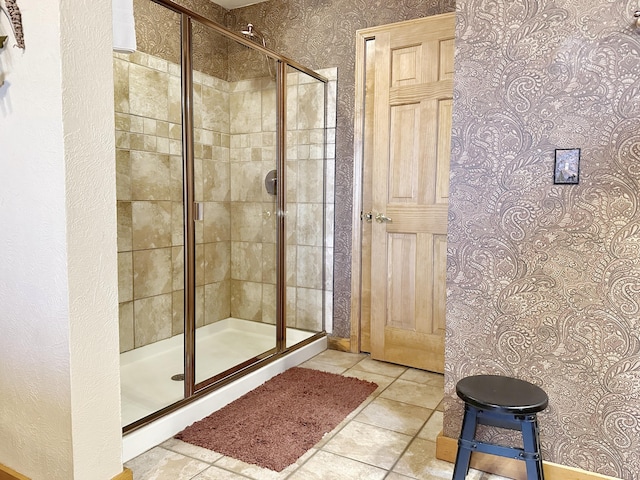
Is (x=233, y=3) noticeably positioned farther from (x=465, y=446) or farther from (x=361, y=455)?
(x=465, y=446)

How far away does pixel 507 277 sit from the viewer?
1681 millimetres

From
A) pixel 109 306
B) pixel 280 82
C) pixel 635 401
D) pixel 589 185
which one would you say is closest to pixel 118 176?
pixel 280 82

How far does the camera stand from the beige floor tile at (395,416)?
215 centimetres

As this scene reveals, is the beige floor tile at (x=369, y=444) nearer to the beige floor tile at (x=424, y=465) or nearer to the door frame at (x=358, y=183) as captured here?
the beige floor tile at (x=424, y=465)

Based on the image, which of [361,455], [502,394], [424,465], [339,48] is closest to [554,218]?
[502,394]

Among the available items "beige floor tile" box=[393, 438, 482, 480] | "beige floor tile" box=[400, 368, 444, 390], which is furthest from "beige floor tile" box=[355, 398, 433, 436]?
"beige floor tile" box=[400, 368, 444, 390]

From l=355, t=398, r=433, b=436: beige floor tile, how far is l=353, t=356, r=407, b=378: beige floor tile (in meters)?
0.41

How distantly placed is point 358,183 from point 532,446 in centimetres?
196

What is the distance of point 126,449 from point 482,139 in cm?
177

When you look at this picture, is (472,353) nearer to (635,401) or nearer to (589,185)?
(635,401)

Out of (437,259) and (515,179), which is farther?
(437,259)

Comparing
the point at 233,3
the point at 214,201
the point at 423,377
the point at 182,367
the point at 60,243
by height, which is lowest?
the point at 423,377

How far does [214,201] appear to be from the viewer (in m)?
2.77

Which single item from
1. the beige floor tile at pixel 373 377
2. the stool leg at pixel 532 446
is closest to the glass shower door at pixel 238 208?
the beige floor tile at pixel 373 377
